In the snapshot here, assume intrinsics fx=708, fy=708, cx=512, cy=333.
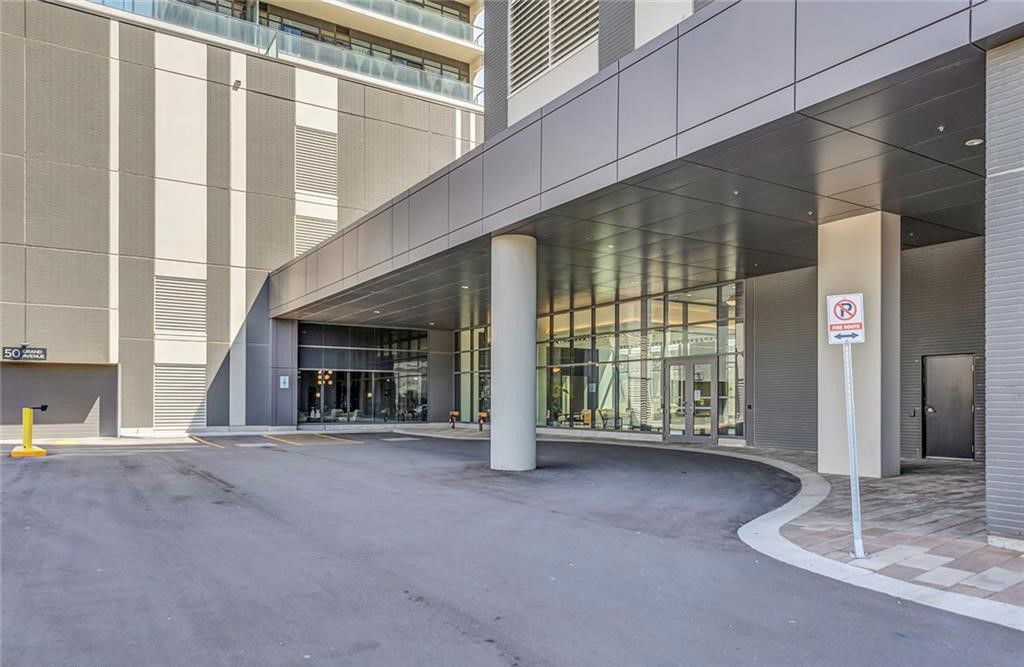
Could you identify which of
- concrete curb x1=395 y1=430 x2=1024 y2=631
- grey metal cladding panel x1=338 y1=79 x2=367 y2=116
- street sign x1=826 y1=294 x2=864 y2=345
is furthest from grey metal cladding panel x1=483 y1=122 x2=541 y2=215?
grey metal cladding panel x1=338 y1=79 x2=367 y2=116

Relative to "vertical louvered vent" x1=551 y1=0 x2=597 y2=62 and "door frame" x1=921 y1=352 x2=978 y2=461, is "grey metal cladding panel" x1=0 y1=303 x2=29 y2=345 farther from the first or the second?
"door frame" x1=921 y1=352 x2=978 y2=461

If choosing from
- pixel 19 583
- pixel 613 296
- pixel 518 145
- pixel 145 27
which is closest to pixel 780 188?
pixel 518 145

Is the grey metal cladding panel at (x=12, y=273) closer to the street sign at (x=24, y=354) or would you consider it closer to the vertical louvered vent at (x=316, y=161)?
the street sign at (x=24, y=354)

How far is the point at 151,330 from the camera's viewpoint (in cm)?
2556

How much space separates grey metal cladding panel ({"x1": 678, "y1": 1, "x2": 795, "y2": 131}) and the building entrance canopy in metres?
0.03

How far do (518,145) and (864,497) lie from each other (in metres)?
8.00

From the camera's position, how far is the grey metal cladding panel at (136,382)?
Result: 24984 mm

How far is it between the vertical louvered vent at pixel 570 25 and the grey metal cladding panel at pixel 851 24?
5369mm

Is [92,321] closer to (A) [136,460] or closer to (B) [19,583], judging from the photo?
(A) [136,460]

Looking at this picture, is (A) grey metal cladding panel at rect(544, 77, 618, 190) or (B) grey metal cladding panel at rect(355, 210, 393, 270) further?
(B) grey metal cladding panel at rect(355, 210, 393, 270)

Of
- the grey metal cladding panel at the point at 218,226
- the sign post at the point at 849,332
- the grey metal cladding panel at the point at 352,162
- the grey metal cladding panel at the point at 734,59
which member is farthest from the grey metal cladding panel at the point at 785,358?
the grey metal cladding panel at the point at 218,226

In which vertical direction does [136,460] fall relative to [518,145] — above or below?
below

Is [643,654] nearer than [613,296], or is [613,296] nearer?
[643,654]

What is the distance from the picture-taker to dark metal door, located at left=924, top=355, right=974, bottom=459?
14.9 metres
